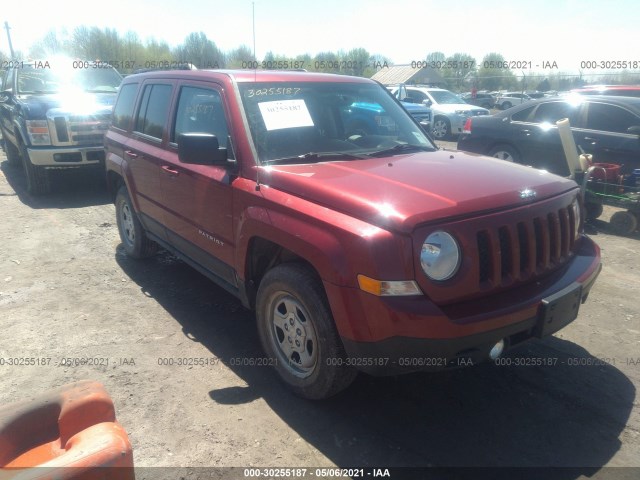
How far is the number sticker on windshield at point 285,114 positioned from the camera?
3432 mm

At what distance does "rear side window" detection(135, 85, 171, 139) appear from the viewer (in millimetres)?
4379

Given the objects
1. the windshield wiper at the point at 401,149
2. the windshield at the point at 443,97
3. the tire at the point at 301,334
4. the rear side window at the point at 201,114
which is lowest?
the tire at the point at 301,334

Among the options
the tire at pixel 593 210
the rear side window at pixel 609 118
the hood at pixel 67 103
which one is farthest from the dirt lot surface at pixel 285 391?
the hood at pixel 67 103

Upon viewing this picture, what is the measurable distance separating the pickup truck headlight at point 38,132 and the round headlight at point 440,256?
7.48 metres

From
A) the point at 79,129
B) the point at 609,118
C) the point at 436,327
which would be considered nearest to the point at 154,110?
the point at 436,327

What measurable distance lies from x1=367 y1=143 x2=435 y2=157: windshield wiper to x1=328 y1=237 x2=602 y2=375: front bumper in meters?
1.38

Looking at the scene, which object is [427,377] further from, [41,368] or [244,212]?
[41,368]

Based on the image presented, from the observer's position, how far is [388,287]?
7.82 feet

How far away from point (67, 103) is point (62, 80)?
1.41 m

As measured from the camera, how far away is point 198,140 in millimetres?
3176

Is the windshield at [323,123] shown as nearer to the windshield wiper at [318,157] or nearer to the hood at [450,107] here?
the windshield wiper at [318,157]

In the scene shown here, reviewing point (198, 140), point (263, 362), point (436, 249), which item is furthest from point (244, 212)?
point (436, 249)

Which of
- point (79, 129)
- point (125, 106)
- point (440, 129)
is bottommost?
point (440, 129)

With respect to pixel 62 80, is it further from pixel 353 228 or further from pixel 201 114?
pixel 353 228
